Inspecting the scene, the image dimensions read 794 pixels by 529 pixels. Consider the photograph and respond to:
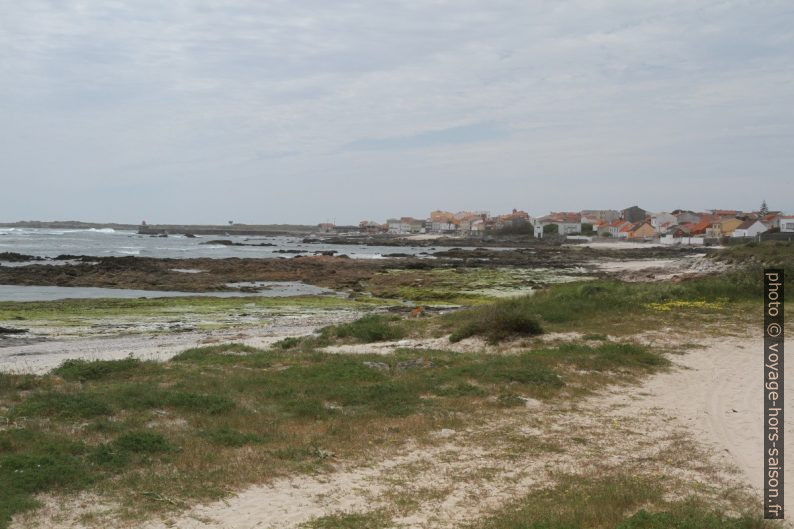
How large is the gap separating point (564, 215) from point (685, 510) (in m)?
163

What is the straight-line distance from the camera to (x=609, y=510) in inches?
255

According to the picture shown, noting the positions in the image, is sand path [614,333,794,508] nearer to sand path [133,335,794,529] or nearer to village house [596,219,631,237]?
sand path [133,335,794,529]

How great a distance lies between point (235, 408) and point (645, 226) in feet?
366

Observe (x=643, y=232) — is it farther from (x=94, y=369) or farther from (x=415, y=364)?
(x=94, y=369)

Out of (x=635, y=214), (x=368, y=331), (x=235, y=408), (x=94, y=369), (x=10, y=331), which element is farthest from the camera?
(x=635, y=214)

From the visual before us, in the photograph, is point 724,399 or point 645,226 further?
point 645,226

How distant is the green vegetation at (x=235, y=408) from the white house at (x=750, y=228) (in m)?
84.0

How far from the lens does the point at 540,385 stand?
39.7ft

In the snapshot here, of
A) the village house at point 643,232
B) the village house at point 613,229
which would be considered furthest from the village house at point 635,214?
the village house at point 643,232

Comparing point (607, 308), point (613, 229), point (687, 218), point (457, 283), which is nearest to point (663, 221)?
point (687, 218)

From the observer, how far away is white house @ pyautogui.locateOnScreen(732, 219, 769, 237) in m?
88.0

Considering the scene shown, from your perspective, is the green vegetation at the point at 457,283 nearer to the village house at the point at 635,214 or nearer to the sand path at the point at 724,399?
the sand path at the point at 724,399

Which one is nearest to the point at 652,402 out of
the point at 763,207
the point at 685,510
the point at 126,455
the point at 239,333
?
the point at 685,510

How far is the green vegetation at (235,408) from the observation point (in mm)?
7414
